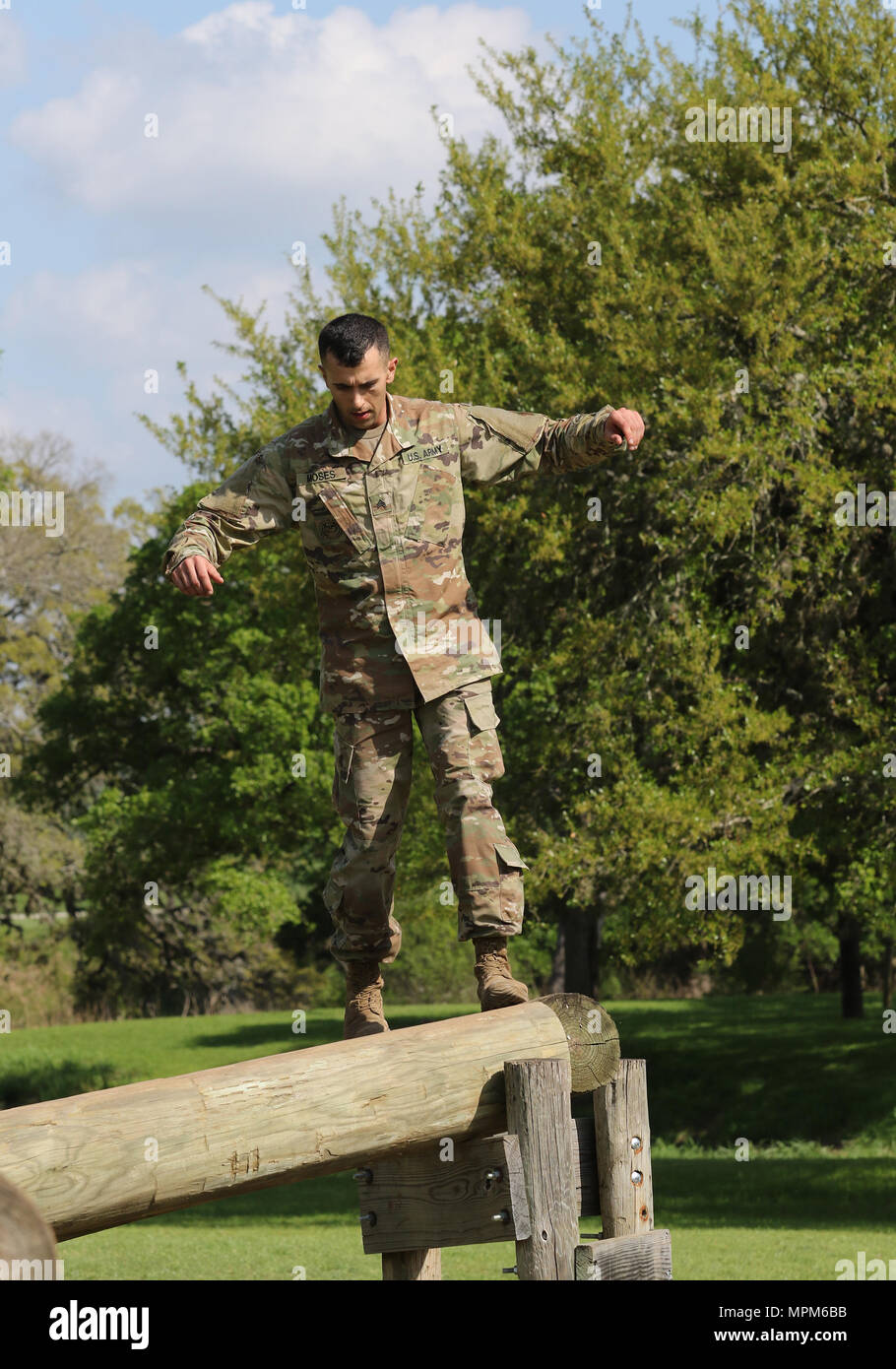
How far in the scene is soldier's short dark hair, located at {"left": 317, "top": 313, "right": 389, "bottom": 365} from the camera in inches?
199

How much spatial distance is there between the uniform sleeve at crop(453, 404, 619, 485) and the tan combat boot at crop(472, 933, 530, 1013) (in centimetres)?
163

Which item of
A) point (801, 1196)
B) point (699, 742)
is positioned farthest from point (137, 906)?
point (699, 742)

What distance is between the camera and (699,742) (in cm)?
1355

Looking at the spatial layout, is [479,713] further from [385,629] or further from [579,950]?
[579,950]

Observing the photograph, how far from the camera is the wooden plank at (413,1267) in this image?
527 cm

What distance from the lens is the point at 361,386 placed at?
5.18 meters

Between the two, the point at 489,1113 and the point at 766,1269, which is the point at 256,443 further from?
the point at 489,1113

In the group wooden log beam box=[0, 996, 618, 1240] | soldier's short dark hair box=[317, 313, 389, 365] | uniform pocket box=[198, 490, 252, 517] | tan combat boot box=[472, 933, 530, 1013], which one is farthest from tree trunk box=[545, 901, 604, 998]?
soldier's short dark hair box=[317, 313, 389, 365]

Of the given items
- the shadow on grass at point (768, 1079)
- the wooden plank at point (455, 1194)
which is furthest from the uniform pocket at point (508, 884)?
the shadow on grass at point (768, 1079)

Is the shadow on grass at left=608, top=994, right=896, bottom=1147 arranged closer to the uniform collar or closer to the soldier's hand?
the uniform collar

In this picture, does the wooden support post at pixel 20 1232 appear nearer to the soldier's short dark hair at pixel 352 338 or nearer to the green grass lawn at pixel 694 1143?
the soldier's short dark hair at pixel 352 338

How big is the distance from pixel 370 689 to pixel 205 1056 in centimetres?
2233
